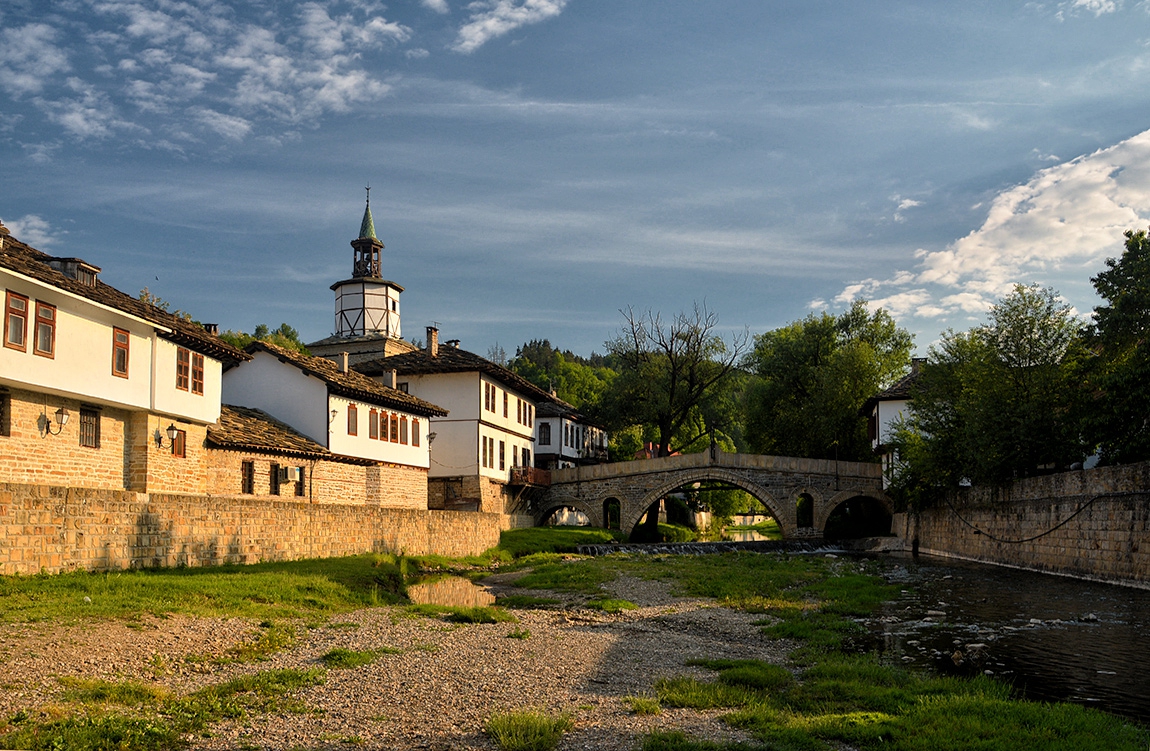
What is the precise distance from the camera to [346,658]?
36.0 ft

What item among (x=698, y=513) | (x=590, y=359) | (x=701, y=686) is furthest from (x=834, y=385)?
(x=590, y=359)

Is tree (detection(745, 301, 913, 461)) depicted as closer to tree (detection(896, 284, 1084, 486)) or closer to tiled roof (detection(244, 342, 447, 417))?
tree (detection(896, 284, 1084, 486))

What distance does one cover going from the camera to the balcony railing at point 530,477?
1809 inches

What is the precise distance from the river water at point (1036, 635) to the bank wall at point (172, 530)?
13.6 m

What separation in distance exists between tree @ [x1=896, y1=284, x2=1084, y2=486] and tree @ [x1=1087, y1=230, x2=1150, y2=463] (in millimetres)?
1275

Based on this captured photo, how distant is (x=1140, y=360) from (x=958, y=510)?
13020 mm

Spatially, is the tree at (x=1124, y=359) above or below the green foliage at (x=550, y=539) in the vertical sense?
above

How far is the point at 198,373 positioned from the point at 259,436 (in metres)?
3.81

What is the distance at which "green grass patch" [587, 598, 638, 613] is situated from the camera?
18000 mm

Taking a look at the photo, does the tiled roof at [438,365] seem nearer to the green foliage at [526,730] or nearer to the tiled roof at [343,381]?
the tiled roof at [343,381]

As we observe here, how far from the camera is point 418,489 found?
125 ft

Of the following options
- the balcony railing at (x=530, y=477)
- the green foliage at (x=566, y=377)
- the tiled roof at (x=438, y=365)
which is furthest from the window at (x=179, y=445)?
the green foliage at (x=566, y=377)

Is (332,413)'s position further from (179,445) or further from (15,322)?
(15,322)

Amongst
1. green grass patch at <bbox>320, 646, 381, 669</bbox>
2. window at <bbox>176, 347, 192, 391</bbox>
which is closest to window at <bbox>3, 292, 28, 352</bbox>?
window at <bbox>176, 347, 192, 391</bbox>
